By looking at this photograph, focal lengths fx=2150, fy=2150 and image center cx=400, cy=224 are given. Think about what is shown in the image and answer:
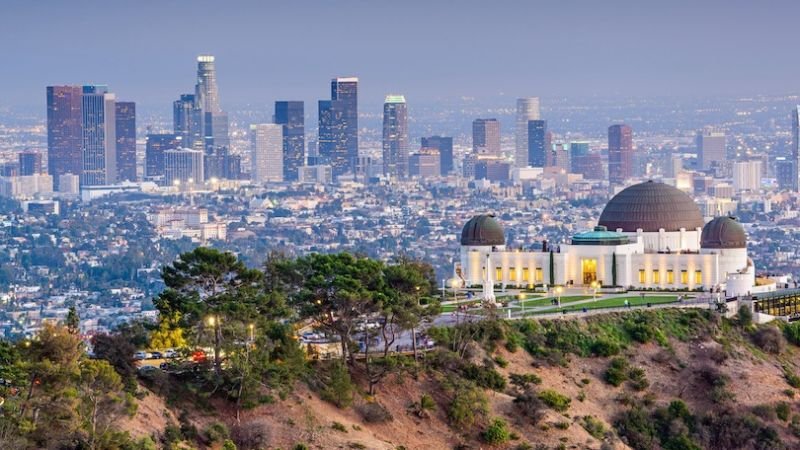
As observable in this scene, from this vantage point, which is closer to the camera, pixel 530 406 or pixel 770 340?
pixel 530 406

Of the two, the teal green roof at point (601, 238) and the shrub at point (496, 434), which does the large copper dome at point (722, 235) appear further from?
the shrub at point (496, 434)

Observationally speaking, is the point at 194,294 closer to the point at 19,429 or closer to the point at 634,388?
the point at 19,429

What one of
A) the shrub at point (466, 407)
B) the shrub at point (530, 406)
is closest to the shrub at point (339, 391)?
the shrub at point (466, 407)

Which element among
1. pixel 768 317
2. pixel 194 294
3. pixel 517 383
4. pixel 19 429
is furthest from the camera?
pixel 768 317

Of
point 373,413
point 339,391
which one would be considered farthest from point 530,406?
point 339,391

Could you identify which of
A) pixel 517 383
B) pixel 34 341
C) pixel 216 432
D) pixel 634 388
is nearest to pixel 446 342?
pixel 517 383

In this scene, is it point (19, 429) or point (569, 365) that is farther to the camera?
point (569, 365)

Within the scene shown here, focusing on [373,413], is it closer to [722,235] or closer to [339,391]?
[339,391]
